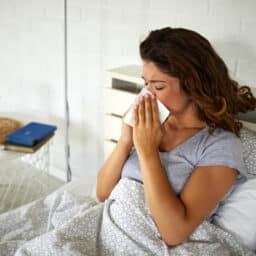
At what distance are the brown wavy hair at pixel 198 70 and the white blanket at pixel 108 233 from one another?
0.31 metres

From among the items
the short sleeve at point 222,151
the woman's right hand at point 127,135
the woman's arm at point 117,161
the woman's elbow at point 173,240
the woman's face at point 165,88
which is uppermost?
the woman's face at point 165,88

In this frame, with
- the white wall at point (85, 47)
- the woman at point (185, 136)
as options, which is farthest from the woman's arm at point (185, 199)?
the white wall at point (85, 47)

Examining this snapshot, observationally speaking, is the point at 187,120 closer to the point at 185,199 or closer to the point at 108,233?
the point at 185,199

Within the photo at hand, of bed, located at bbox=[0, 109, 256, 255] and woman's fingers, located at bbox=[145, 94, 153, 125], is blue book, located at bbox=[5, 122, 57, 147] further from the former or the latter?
woman's fingers, located at bbox=[145, 94, 153, 125]

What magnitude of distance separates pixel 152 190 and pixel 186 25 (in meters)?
0.91

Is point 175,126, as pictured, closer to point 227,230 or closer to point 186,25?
point 227,230

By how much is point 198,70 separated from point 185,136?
0.70 feet

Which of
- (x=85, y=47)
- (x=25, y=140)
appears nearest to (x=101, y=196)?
(x=25, y=140)

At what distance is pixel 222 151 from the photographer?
1102 millimetres

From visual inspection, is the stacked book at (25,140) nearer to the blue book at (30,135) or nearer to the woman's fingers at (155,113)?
the blue book at (30,135)

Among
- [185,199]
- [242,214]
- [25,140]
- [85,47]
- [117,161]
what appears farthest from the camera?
[85,47]

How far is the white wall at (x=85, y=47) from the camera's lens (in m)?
1.59

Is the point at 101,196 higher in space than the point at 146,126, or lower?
lower

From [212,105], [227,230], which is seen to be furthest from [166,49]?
[227,230]
